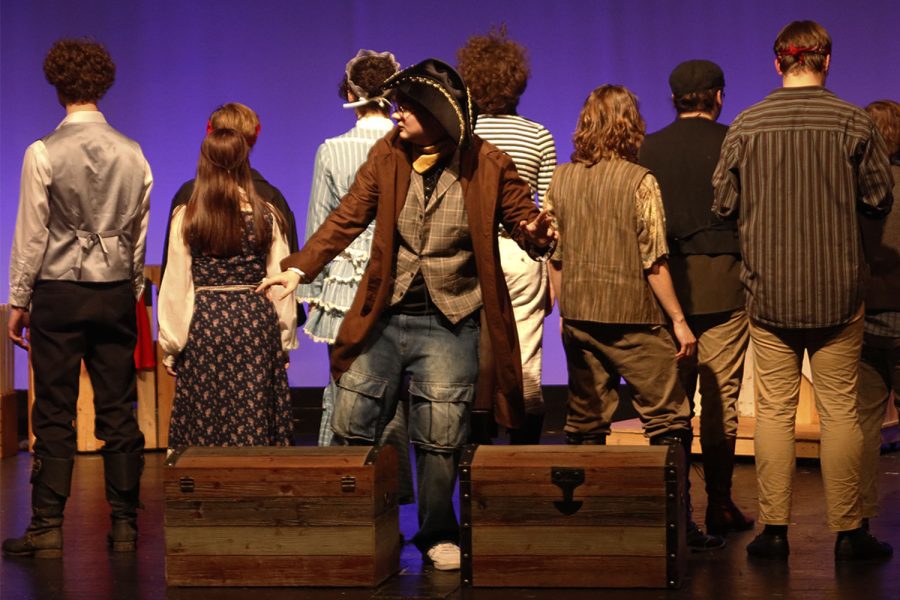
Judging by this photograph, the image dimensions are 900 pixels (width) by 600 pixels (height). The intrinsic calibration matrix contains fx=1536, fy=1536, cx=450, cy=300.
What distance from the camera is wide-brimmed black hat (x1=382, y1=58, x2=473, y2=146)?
4.41m

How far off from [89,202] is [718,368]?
7.01 ft

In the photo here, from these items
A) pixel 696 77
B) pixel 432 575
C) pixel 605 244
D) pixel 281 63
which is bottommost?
pixel 432 575

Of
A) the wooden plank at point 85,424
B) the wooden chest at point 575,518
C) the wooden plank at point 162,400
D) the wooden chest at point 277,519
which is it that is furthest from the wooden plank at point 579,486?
the wooden plank at point 85,424

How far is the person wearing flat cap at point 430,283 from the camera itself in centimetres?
450

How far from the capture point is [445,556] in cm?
465

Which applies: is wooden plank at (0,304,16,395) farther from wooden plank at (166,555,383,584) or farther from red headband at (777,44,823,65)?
red headband at (777,44,823,65)

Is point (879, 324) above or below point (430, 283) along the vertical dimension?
below

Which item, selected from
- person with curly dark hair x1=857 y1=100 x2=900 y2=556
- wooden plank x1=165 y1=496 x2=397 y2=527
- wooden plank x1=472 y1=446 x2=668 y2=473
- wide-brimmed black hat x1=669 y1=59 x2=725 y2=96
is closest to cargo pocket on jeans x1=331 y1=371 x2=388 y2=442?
wooden plank x1=165 y1=496 x2=397 y2=527

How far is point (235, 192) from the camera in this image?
507 cm

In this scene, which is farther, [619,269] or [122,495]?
[122,495]

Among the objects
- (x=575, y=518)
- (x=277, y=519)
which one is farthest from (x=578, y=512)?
(x=277, y=519)

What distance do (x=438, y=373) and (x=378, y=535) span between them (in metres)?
0.51

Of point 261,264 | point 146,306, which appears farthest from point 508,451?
point 146,306

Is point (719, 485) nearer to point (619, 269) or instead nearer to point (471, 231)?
point (619, 269)
